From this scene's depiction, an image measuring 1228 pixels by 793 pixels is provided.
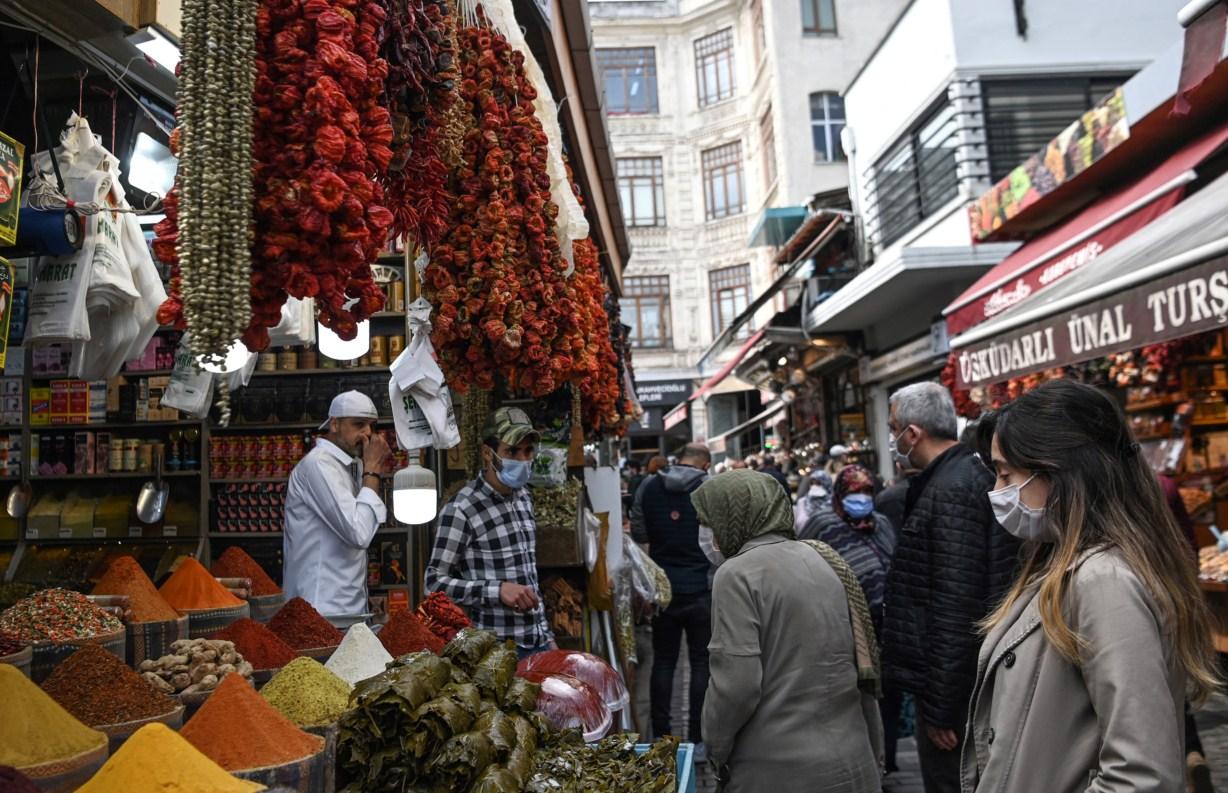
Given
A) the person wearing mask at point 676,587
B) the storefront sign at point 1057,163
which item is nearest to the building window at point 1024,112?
the storefront sign at point 1057,163

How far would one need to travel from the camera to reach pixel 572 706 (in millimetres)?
2801

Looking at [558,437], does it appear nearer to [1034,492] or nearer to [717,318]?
[1034,492]

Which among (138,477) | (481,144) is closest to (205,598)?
(481,144)

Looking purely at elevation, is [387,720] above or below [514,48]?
below

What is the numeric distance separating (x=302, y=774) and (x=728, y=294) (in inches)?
1141

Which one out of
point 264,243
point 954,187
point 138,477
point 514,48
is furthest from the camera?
point 954,187

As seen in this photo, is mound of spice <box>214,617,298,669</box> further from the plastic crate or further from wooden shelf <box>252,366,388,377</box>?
wooden shelf <box>252,366,388,377</box>

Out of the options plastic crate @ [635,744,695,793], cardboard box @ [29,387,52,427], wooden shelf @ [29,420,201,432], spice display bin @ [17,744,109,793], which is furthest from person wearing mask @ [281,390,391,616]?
cardboard box @ [29,387,52,427]

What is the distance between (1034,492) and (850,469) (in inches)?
150

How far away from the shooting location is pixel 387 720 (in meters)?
2.12

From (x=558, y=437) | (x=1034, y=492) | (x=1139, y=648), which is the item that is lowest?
(x=1139, y=648)

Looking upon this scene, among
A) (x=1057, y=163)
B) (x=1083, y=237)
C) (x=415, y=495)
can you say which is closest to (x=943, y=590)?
(x=415, y=495)

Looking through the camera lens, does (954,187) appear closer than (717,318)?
Yes

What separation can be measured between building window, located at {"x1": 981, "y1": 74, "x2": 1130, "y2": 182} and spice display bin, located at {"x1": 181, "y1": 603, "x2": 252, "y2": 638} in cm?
1119
